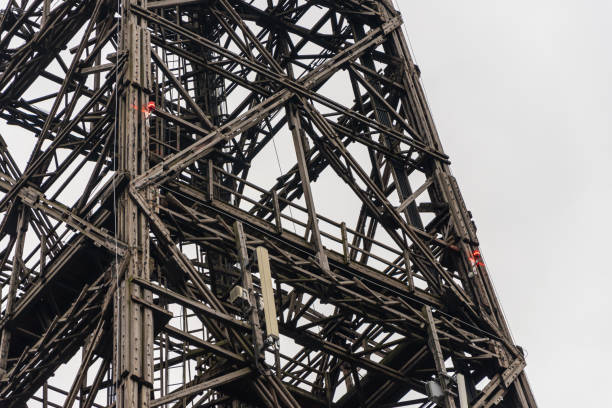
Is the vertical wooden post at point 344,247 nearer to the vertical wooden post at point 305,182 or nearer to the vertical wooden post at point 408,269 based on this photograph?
the vertical wooden post at point 305,182

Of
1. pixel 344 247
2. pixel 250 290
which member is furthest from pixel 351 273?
pixel 250 290

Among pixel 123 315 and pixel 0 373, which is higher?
pixel 0 373

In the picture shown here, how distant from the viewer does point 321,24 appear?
28594mm

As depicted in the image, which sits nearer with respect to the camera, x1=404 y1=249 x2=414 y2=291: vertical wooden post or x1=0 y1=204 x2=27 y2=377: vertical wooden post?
x1=0 y1=204 x2=27 y2=377: vertical wooden post

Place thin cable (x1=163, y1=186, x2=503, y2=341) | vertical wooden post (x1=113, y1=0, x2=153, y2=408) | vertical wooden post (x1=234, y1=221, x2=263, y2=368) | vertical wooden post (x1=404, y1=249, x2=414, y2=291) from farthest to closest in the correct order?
vertical wooden post (x1=404, y1=249, x2=414, y2=291)
thin cable (x1=163, y1=186, x2=503, y2=341)
vertical wooden post (x1=234, y1=221, x2=263, y2=368)
vertical wooden post (x1=113, y1=0, x2=153, y2=408)

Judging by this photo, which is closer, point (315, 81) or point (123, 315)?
point (123, 315)

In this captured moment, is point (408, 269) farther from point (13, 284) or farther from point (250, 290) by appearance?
point (13, 284)

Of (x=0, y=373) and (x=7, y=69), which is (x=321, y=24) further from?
(x=0, y=373)

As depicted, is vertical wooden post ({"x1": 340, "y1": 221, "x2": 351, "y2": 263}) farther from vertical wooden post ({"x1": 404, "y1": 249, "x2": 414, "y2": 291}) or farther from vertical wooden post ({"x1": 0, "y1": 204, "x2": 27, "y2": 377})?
vertical wooden post ({"x1": 0, "y1": 204, "x2": 27, "y2": 377})

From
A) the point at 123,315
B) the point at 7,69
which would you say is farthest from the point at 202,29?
the point at 123,315

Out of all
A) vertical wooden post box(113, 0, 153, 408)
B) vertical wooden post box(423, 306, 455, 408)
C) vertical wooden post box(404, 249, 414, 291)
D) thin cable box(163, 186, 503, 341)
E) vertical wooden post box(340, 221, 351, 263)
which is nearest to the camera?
vertical wooden post box(113, 0, 153, 408)

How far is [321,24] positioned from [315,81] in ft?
11.2

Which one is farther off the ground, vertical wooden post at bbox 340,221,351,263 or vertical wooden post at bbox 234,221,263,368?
vertical wooden post at bbox 340,221,351,263

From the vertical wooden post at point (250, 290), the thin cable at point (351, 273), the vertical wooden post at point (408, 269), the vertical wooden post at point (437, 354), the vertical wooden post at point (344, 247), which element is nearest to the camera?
the vertical wooden post at point (250, 290)
